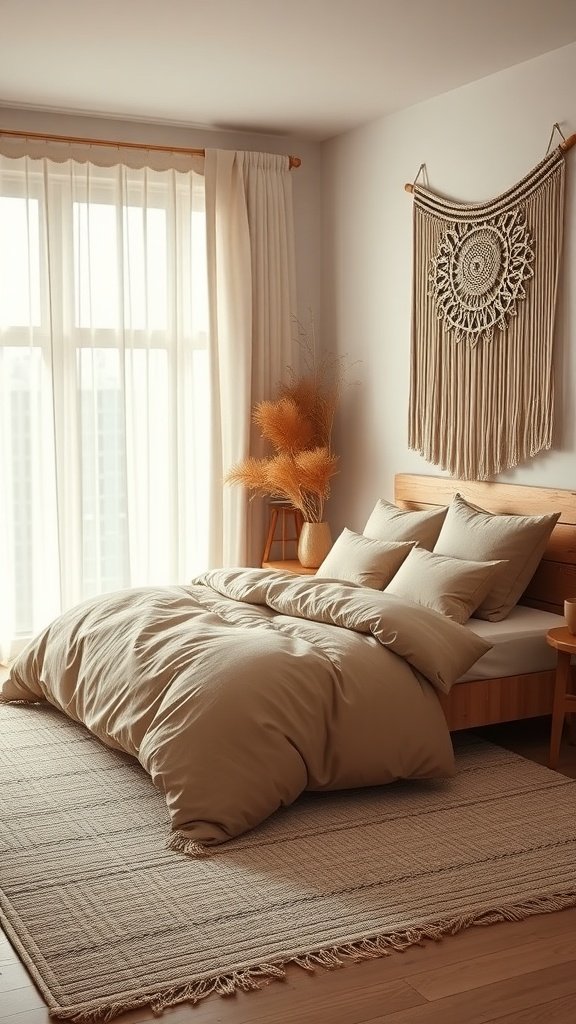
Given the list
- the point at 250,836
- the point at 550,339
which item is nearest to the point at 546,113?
the point at 550,339

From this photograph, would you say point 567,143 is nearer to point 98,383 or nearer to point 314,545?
point 314,545

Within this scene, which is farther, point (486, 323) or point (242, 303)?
point (242, 303)

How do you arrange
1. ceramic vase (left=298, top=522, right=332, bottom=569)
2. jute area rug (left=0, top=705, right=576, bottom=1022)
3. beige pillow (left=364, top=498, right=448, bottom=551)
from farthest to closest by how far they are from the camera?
ceramic vase (left=298, top=522, right=332, bottom=569)
beige pillow (left=364, top=498, right=448, bottom=551)
jute area rug (left=0, top=705, right=576, bottom=1022)

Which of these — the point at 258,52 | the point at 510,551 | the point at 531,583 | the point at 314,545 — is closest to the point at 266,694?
the point at 510,551

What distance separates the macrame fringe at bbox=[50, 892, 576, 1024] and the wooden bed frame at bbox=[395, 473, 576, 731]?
3.56ft

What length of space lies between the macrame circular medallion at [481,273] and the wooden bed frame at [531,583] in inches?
27.3

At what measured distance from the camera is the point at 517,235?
4.56m

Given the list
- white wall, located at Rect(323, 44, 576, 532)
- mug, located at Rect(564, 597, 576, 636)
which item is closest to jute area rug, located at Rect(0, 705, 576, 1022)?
mug, located at Rect(564, 597, 576, 636)

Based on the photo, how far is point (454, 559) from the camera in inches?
168

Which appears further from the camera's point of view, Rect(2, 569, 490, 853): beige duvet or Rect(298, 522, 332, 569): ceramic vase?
Rect(298, 522, 332, 569): ceramic vase

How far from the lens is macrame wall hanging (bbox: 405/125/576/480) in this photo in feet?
14.6

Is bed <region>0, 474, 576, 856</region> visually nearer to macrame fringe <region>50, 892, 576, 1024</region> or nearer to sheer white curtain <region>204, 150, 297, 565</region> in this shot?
macrame fringe <region>50, 892, 576, 1024</region>

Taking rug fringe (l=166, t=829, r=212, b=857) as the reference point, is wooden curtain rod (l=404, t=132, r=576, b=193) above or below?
above

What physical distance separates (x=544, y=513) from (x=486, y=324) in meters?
0.91
